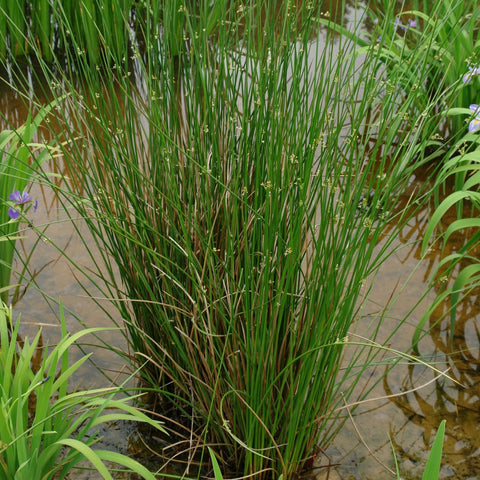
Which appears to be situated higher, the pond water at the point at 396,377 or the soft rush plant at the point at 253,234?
the soft rush plant at the point at 253,234

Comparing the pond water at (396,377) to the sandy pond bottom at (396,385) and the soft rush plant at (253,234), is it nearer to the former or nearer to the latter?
the sandy pond bottom at (396,385)

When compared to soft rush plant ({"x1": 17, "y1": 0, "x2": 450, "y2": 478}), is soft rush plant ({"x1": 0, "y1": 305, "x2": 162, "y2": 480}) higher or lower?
lower

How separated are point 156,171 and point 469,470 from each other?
3.15 ft

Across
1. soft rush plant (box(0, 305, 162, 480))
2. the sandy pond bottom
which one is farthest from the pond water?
soft rush plant (box(0, 305, 162, 480))

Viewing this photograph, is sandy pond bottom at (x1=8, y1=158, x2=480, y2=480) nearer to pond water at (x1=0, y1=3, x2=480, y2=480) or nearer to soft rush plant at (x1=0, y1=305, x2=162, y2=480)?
pond water at (x1=0, y1=3, x2=480, y2=480)

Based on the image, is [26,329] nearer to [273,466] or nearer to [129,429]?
[129,429]

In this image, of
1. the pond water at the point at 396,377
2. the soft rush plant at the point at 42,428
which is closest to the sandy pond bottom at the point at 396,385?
the pond water at the point at 396,377

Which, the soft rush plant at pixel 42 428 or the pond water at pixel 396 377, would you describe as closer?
the soft rush plant at pixel 42 428

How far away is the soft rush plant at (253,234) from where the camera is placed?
132 centimetres

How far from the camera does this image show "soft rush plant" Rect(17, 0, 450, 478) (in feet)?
4.32

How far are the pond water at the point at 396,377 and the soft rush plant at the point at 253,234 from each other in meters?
0.13

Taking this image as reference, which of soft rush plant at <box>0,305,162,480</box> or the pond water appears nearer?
soft rush plant at <box>0,305,162,480</box>

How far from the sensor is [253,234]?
134 centimetres

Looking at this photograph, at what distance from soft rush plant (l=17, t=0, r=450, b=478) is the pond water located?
0.13 metres
